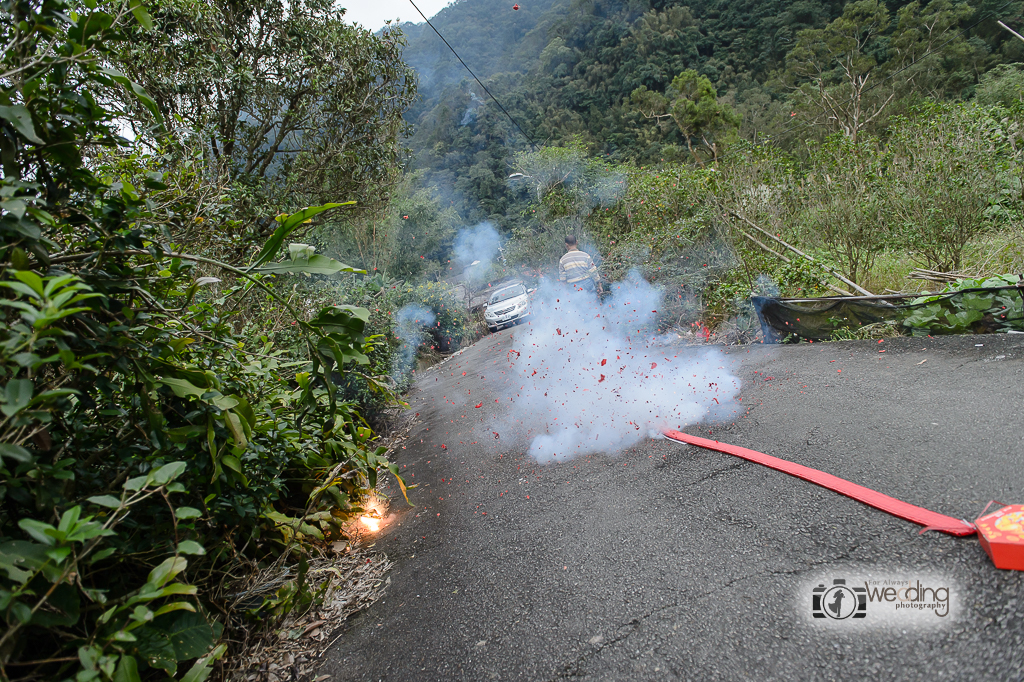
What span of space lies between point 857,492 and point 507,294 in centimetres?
1280

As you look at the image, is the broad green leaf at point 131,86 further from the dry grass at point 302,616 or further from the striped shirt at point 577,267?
the striped shirt at point 577,267

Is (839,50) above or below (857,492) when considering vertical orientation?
above

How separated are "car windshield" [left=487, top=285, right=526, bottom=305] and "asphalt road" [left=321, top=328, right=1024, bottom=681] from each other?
1054cm

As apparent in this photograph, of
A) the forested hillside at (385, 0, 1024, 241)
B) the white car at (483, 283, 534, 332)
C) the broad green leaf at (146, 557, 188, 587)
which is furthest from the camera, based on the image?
the forested hillside at (385, 0, 1024, 241)

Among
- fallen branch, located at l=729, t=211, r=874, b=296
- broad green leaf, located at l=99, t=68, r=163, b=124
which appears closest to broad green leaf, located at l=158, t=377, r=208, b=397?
broad green leaf, located at l=99, t=68, r=163, b=124

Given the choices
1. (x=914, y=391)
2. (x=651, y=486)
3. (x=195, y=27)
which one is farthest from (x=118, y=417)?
(x=195, y=27)

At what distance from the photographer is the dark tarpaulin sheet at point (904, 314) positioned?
4875 millimetres

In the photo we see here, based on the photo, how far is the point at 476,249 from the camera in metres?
27.2

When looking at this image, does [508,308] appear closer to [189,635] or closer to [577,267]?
[577,267]

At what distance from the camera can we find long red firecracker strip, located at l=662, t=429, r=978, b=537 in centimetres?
224

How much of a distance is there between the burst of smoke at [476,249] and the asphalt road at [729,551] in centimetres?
1964

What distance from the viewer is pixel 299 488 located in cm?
389

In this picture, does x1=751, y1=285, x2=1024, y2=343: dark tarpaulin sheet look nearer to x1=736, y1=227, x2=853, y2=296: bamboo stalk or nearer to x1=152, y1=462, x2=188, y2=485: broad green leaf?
x1=736, y1=227, x2=853, y2=296: bamboo stalk

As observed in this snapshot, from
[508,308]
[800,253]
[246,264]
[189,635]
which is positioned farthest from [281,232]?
[508,308]
